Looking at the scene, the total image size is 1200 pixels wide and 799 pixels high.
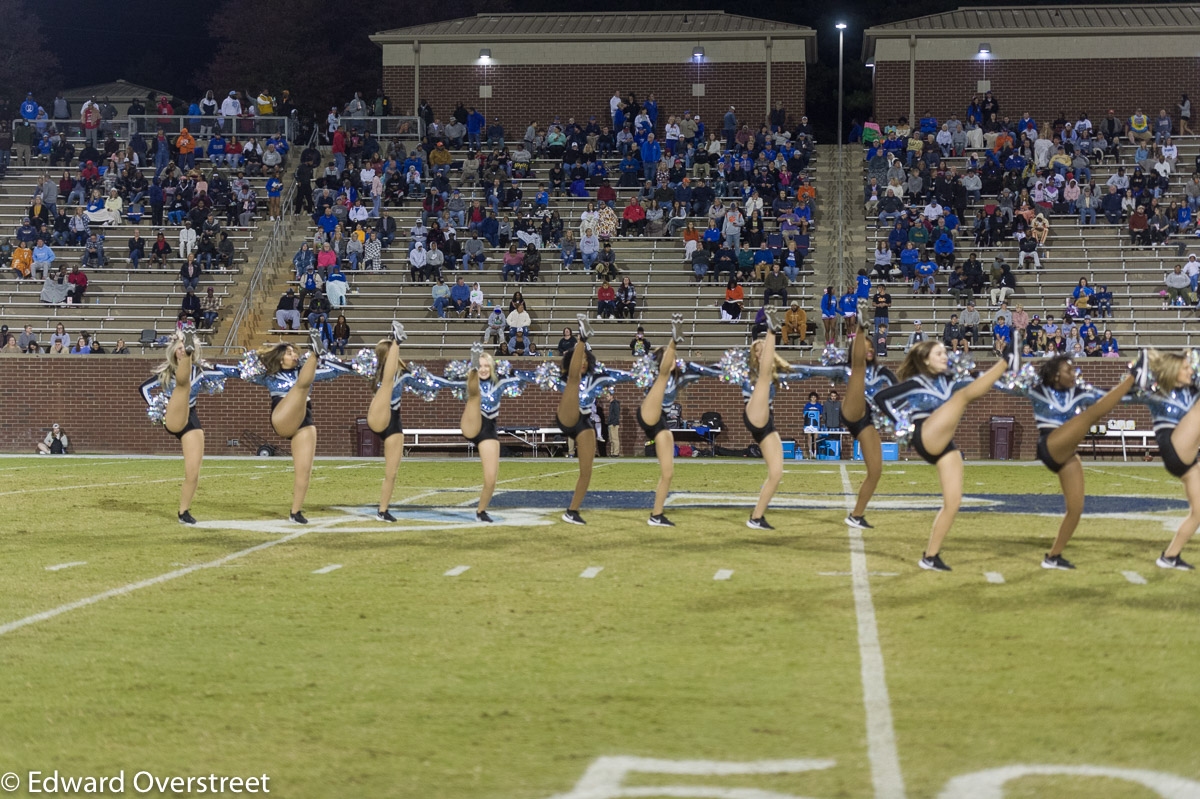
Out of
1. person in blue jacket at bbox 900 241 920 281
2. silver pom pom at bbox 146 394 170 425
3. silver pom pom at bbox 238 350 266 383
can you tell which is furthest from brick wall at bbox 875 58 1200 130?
silver pom pom at bbox 146 394 170 425

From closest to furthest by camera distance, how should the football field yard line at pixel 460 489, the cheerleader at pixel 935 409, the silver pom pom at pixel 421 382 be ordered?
the cheerleader at pixel 935 409 < the silver pom pom at pixel 421 382 < the football field yard line at pixel 460 489

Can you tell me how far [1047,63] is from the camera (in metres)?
37.1

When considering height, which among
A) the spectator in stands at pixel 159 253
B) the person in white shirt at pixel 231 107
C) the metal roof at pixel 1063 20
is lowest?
the spectator in stands at pixel 159 253

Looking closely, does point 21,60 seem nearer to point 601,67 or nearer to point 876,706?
point 601,67

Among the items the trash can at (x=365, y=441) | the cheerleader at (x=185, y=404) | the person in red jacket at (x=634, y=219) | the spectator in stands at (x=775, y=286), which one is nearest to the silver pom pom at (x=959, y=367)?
the cheerleader at (x=185, y=404)

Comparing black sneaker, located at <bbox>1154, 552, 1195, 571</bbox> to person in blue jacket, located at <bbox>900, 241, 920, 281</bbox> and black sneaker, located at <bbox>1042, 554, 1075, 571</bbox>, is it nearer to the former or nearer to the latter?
black sneaker, located at <bbox>1042, 554, 1075, 571</bbox>

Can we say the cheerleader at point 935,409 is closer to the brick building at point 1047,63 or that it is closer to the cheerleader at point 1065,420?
the cheerleader at point 1065,420

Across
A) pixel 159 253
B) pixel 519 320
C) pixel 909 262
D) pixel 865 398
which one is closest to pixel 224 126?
pixel 159 253

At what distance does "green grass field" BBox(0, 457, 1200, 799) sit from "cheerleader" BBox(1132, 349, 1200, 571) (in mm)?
739

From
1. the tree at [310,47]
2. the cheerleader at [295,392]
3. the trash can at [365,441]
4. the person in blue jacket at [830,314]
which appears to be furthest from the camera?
the tree at [310,47]

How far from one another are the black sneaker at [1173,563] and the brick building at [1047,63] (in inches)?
1126

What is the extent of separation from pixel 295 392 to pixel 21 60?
169ft

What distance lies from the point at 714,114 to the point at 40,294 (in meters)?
18.3

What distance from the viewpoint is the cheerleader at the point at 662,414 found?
12.7 metres
